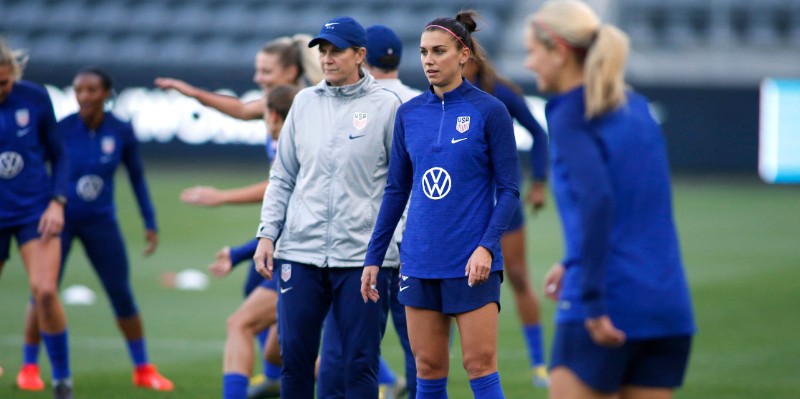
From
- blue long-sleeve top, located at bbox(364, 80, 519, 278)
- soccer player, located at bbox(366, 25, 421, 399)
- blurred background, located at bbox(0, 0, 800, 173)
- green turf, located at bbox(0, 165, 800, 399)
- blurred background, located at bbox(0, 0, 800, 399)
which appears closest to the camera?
blue long-sleeve top, located at bbox(364, 80, 519, 278)

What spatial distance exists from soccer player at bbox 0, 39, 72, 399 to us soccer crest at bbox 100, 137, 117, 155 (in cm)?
66

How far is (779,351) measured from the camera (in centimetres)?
909

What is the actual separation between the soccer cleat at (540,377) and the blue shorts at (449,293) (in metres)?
2.81

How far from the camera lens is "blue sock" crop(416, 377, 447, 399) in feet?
17.4

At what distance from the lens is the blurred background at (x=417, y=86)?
927cm

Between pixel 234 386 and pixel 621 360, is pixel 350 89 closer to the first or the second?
pixel 234 386

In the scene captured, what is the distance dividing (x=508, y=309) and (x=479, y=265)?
6.76 meters

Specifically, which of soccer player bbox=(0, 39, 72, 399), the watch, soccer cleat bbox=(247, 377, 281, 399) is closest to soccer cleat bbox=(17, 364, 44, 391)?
soccer player bbox=(0, 39, 72, 399)

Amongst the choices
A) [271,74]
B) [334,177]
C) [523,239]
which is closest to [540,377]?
[523,239]

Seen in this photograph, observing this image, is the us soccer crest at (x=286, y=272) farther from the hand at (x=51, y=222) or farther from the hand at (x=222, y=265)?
the hand at (x=51, y=222)

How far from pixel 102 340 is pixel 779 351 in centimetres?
560

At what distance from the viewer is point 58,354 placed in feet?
23.8

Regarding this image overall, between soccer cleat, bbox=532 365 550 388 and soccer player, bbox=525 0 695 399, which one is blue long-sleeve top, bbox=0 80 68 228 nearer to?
soccer cleat, bbox=532 365 550 388

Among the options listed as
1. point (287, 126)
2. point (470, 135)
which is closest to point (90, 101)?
point (287, 126)
